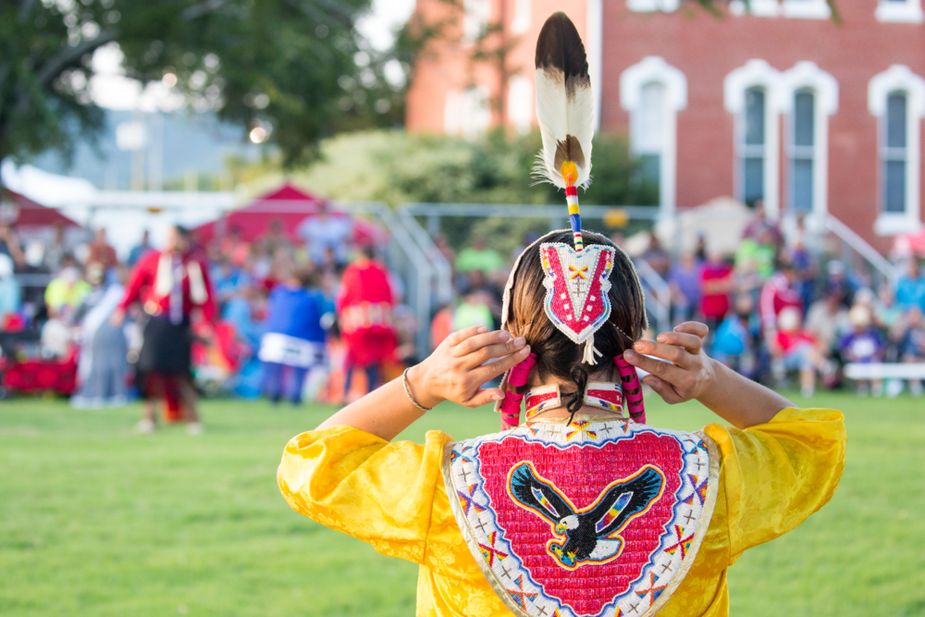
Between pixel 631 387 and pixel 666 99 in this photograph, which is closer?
pixel 631 387

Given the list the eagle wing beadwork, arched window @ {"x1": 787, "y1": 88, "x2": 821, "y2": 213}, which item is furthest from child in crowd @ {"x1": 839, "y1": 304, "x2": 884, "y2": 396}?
the eagle wing beadwork

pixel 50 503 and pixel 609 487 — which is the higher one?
pixel 609 487

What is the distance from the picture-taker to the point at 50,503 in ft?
24.5

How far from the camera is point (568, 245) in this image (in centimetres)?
249

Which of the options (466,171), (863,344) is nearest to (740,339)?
(863,344)

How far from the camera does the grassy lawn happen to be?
216 inches

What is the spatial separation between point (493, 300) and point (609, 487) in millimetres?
14015

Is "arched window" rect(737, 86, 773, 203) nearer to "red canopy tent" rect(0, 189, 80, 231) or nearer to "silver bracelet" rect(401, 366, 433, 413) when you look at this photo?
"red canopy tent" rect(0, 189, 80, 231)

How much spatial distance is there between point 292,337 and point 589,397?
517 inches

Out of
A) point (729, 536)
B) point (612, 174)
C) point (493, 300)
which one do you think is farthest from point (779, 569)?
point (612, 174)

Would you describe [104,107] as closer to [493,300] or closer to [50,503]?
[493,300]

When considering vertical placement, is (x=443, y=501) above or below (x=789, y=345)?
above

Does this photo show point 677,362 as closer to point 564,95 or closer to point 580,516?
point 580,516

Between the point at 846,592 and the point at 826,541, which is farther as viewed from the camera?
the point at 826,541
